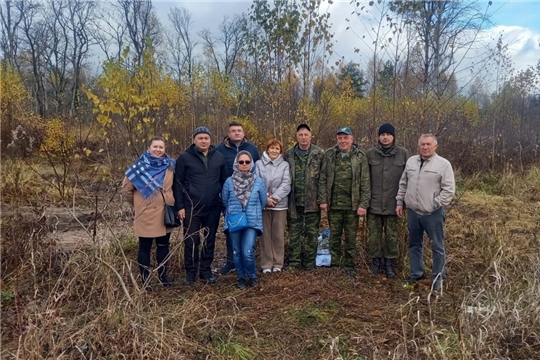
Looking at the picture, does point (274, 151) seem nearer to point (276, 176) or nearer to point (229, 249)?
point (276, 176)

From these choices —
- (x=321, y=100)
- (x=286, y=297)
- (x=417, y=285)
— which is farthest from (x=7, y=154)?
(x=417, y=285)

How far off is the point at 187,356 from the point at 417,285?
9.47 feet

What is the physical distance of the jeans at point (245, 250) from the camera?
477cm

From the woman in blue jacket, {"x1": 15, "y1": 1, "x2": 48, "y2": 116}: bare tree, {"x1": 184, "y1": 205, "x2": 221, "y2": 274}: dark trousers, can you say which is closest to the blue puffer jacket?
the woman in blue jacket

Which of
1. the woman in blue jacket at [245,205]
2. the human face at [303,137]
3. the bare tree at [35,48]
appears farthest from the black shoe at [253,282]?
the bare tree at [35,48]

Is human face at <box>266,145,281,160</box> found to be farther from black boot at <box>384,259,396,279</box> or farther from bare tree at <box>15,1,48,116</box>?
bare tree at <box>15,1,48,116</box>

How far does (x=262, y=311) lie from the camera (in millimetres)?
4121

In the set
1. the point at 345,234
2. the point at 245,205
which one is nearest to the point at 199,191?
the point at 245,205

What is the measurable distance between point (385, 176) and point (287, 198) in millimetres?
1225

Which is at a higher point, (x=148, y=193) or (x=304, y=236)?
(x=148, y=193)

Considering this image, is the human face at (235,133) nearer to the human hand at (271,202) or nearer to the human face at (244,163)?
the human face at (244,163)

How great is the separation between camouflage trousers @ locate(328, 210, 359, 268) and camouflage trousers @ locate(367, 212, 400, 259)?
196 millimetres

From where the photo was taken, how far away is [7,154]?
1236 cm

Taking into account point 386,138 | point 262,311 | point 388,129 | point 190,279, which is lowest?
point 262,311
